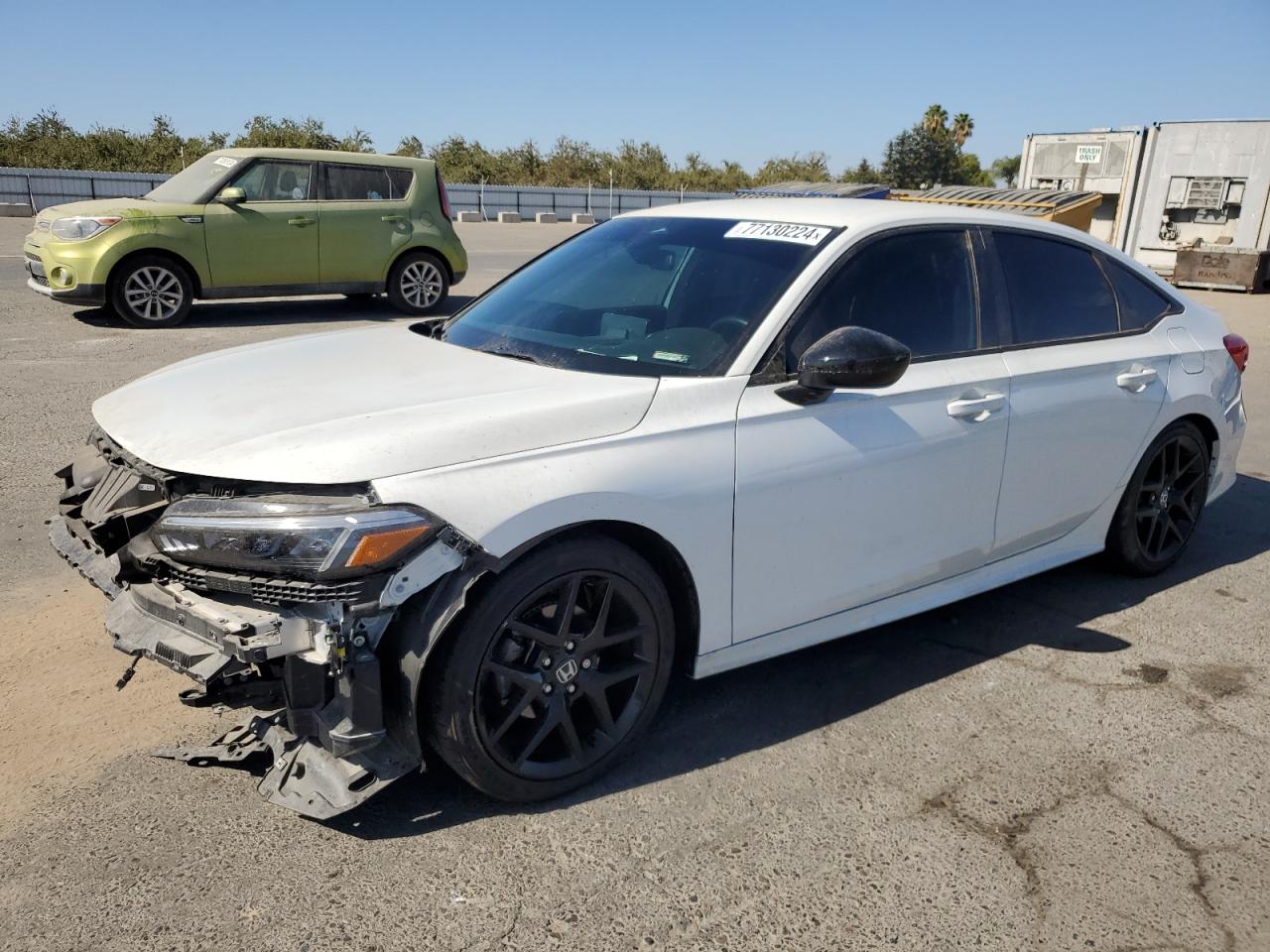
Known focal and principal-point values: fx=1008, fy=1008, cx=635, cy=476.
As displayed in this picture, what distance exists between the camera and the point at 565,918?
2502mm

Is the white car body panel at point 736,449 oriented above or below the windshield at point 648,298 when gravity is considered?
below

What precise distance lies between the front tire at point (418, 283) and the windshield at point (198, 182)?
6.98ft

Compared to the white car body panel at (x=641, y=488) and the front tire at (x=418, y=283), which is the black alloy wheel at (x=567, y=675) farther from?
the front tire at (x=418, y=283)

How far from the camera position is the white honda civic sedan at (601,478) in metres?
2.57

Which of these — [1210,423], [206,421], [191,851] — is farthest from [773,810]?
[1210,423]

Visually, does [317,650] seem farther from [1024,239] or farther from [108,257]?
[108,257]

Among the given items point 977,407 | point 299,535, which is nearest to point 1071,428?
point 977,407

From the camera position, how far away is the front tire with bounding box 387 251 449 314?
12.2m

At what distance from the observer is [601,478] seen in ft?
9.22

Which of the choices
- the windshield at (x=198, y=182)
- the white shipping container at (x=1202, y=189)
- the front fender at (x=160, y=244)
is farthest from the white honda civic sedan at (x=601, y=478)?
the white shipping container at (x=1202, y=189)

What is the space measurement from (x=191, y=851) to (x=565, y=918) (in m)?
1.03

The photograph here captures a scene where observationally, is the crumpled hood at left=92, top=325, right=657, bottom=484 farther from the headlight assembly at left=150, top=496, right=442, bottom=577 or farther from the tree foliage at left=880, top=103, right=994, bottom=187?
the tree foliage at left=880, top=103, right=994, bottom=187

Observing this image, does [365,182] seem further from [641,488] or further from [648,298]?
[641,488]

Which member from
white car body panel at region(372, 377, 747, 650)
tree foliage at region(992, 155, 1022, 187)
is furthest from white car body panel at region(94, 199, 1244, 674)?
tree foliage at region(992, 155, 1022, 187)
